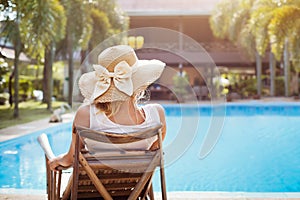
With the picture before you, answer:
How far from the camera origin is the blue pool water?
15.1ft

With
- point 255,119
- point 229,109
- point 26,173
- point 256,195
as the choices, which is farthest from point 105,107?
point 229,109

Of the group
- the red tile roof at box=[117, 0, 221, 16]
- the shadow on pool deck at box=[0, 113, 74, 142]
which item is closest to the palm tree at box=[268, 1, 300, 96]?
Result: the red tile roof at box=[117, 0, 221, 16]

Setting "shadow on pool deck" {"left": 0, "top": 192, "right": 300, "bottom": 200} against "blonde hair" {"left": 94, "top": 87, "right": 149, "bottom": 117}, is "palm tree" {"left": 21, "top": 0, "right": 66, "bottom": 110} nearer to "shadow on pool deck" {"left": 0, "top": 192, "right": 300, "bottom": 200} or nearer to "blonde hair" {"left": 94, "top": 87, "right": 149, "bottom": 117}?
"shadow on pool deck" {"left": 0, "top": 192, "right": 300, "bottom": 200}

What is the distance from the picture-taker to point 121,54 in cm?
205

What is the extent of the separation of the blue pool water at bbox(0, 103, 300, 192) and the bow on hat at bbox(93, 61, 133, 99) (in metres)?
0.37

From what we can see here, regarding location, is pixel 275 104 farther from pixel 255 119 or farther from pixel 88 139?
pixel 88 139

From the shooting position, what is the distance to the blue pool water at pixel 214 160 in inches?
181

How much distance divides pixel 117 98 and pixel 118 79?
0.09m

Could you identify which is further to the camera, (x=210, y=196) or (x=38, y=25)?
(x=38, y=25)

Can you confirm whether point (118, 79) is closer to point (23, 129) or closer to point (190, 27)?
point (23, 129)

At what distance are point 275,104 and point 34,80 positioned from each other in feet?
35.2

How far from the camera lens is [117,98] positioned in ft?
6.56

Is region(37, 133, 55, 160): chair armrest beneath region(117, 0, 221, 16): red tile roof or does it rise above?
beneath

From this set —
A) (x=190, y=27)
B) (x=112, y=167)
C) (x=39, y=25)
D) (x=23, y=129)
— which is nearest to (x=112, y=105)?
(x=112, y=167)
